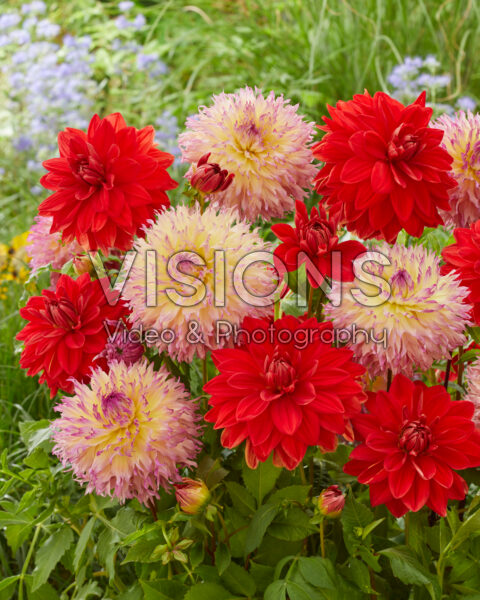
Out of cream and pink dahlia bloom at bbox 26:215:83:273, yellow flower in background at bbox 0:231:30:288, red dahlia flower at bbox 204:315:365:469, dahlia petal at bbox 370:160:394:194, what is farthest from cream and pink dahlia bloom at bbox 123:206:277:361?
yellow flower in background at bbox 0:231:30:288

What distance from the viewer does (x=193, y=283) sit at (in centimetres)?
64

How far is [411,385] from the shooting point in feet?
2.23

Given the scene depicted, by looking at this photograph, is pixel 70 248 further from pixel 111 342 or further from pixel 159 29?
pixel 159 29

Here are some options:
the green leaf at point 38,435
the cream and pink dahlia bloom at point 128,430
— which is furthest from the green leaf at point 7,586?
the cream and pink dahlia bloom at point 128,430

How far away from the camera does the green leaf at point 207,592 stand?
71 centimetres

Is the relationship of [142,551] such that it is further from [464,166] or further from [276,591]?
[464,166]

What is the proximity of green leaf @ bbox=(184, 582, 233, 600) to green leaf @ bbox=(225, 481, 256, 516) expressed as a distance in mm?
86

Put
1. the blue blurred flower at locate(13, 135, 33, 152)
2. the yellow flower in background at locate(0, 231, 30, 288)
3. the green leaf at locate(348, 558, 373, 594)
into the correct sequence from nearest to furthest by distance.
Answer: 1. the green leaf at locate(348, 558, 373, 594)
2. the yellow flower in background at locate(0, 231, 30, 288)
3. the blue blurred flower at locate(13, 135, 33, 152)

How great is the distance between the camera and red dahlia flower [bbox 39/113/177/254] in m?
0.71

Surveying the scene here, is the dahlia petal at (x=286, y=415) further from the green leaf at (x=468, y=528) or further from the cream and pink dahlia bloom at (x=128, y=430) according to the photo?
the green leaf at (x=468, y=528)

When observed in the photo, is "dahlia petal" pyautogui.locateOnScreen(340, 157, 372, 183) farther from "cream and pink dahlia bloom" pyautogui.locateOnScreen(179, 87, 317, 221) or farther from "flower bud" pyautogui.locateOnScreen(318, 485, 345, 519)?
"flower bud" pyautogui.locateOnScreen(318, 485, 345, 519)

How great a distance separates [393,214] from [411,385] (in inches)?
7.0

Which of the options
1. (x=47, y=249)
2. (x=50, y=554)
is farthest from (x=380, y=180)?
(x=50, y=554)

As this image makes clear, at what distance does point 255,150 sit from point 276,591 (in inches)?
18.9
